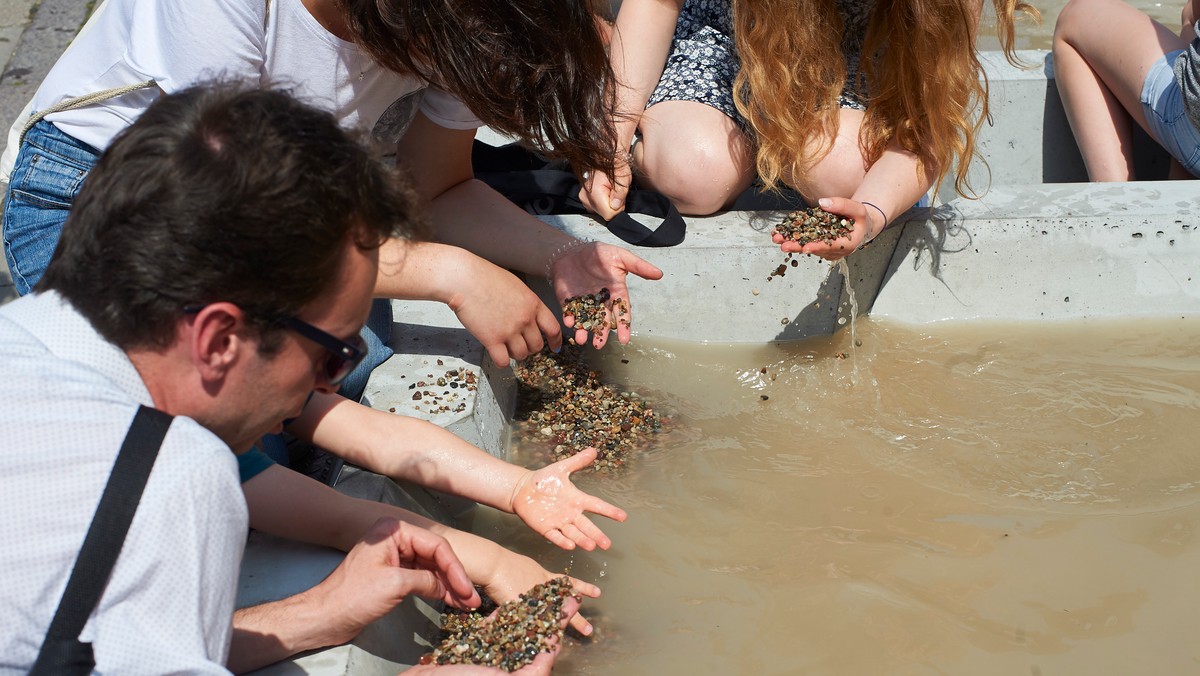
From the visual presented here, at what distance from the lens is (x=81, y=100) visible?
6.91 feet

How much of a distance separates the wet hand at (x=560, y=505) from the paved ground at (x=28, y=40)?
289 centimetres

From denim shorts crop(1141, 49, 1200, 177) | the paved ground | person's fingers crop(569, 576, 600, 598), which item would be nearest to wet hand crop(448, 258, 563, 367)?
person's fingers crop(569, 576, 600, 598)

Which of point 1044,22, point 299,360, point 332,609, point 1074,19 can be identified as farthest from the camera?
point 1044,22

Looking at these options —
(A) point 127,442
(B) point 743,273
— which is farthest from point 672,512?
(A) point 127,442

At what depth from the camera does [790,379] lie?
2.91m

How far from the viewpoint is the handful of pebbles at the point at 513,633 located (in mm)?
1857

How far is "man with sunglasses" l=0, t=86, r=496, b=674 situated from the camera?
4.01 feet

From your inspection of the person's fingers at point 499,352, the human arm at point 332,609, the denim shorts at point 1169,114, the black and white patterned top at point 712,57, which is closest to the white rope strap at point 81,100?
the person's fingers at point 499,352

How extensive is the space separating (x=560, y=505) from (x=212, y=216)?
1052mm

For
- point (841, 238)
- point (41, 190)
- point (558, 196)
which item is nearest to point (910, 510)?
point (841, 238)

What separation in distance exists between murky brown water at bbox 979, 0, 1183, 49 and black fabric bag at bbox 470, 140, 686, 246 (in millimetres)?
2984

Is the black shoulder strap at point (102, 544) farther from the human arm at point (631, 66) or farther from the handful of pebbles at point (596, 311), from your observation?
the human arm at point (631, 66)

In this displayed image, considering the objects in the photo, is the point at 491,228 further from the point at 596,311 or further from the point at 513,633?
the point at 513,633

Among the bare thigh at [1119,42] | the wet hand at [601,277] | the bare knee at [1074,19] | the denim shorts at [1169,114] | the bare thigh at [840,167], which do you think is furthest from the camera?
the bare knee at [1074,19]
